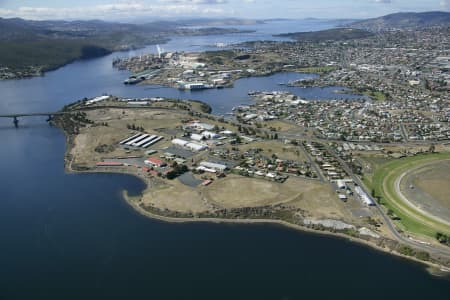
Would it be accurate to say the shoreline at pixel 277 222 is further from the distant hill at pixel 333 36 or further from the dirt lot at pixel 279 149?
the distant hill at pixel 333 36

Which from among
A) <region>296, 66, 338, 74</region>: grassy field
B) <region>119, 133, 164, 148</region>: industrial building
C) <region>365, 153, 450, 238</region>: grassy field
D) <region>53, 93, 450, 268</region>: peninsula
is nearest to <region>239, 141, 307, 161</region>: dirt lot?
<region>53, 93, 450, 268</region>: peninsula

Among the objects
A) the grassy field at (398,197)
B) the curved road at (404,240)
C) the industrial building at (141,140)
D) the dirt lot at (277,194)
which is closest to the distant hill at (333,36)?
the industrial building at (141,140)

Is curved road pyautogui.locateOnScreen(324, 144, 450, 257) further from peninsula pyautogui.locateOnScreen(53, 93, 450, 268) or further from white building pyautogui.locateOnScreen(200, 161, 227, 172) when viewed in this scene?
white building pyautogui.locateOnScreen(200, 161, 227, 172)

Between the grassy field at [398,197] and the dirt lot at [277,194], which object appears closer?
the grassy field at [398,197]

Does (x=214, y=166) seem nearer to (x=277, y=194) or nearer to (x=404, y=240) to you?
(x=277, y=194)

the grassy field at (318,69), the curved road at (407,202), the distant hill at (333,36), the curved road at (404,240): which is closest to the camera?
the curved road at (404,240)

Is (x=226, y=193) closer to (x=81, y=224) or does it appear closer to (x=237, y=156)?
(x=237, y=156)

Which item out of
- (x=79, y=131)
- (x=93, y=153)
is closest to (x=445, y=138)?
(x=93, y=153)

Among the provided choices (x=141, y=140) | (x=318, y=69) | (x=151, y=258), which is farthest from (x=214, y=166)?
(x=318, y=69)
